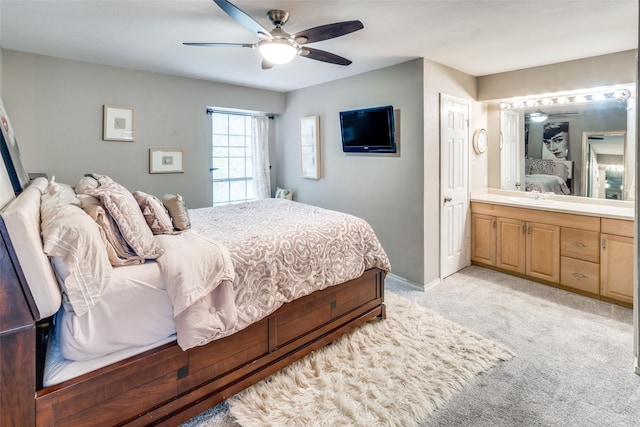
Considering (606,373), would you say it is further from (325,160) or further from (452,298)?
(325,160)

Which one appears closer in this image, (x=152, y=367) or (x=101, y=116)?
(x=152, y=367)

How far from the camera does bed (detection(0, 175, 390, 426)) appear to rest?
133cm

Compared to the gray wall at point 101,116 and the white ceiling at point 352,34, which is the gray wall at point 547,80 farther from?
the gray wall at point 101,116

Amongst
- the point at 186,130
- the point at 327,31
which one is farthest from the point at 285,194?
the point at 327,31

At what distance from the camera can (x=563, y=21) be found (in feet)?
8.18

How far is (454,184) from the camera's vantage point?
3885 millimetres

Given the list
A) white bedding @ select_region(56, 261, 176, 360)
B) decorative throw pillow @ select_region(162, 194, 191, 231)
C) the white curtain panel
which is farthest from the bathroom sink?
white bedding @ select_region(56, 261, 176, 360)

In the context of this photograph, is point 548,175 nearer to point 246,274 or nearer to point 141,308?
point 246,274

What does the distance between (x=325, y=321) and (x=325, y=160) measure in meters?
2.64

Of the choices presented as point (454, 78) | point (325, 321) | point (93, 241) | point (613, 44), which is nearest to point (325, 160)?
point (454, 78)

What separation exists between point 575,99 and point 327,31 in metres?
3.32

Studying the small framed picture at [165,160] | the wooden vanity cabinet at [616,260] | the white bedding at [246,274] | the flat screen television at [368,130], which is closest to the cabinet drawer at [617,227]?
the wooden vanity cabinet at [616,260]

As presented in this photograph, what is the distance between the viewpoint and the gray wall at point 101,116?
316 cm

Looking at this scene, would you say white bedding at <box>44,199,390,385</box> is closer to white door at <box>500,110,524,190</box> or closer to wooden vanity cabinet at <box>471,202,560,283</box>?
wooden vanity cabinet at <box>471,202,560,283</box>
